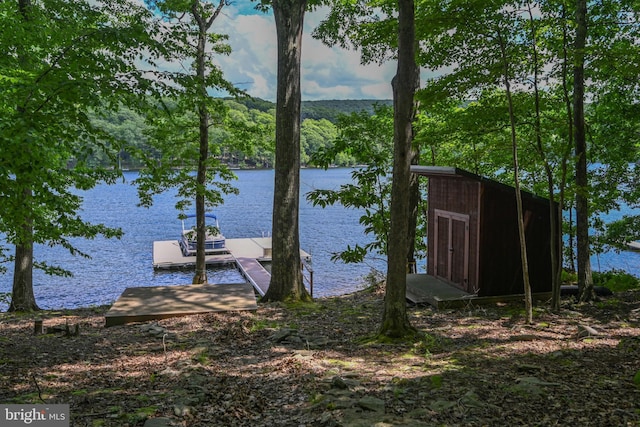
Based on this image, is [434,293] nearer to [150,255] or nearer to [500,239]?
[500,239]

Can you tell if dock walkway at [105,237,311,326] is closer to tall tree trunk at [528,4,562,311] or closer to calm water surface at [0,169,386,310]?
calm water surface at [0,169,386,310]

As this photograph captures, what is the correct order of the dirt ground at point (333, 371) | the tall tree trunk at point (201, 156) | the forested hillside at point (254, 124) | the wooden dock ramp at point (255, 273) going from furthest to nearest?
the wooden dock ramp at point (255, 273) → the forested hillside at point (254, 124) → the tall tree trunk at point (201, 156) → the dirt ground at point (333, 371)

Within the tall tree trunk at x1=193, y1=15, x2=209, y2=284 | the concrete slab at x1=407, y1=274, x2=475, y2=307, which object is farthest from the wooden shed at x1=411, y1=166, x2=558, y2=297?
the tall tree trunk at x1=193, y1=15, x2=209, y2=284

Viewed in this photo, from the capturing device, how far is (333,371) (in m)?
5.27

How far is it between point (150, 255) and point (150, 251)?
1.63m

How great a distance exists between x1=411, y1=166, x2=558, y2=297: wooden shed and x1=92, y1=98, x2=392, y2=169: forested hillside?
3140 millimetres

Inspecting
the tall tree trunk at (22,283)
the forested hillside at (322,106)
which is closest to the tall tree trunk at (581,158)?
the tall tree trunk at (22,283)

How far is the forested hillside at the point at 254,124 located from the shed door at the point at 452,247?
2797 mm

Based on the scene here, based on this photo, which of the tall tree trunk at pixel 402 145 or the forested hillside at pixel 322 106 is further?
the forested hillside at pixel 322 106

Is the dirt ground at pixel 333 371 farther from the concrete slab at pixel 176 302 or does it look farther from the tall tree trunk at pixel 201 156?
the tall tree trunk at pixel 201 156

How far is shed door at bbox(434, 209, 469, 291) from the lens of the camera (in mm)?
10242

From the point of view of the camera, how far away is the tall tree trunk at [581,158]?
28.1ft

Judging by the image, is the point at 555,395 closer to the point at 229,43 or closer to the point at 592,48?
the point at 592,48

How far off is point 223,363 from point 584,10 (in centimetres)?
831
